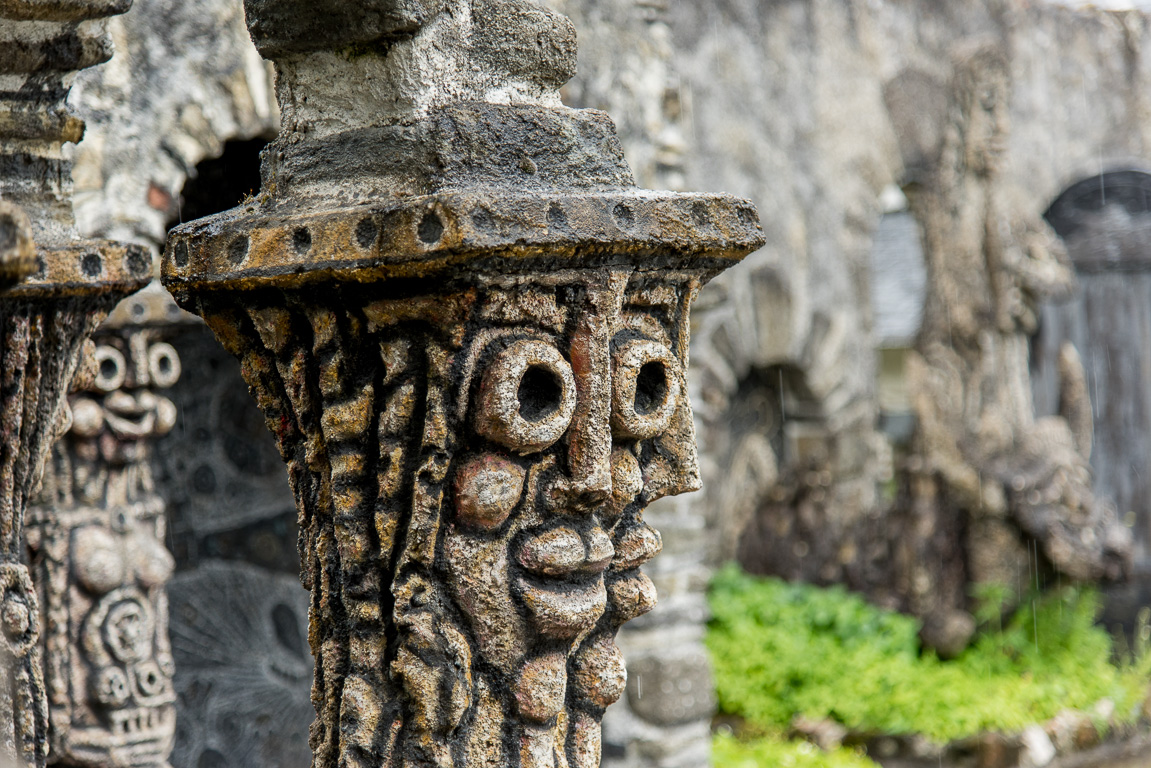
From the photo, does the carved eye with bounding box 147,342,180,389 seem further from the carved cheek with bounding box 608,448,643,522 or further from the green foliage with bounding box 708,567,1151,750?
the green foliage with bounding box 708,567,1151,750

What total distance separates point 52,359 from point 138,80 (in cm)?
131

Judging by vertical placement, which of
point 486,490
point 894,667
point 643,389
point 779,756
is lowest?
point 779,756

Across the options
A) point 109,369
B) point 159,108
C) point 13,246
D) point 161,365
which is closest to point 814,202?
point 159,108

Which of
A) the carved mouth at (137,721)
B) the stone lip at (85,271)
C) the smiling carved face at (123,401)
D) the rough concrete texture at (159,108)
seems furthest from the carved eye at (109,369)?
the stone lip at (85,271)

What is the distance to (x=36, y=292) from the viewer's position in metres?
1.63

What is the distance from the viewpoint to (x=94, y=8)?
159cm

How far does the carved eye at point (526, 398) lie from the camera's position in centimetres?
124

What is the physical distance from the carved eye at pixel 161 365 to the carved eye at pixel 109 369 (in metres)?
0.06

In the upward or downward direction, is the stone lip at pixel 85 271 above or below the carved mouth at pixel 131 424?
above

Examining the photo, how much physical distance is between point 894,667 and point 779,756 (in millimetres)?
738

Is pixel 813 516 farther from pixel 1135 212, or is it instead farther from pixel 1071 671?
pixel 1135 212

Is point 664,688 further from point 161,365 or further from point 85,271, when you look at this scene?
point 85,271

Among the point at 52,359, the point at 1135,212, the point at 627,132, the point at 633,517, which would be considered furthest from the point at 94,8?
the point at 1135,212

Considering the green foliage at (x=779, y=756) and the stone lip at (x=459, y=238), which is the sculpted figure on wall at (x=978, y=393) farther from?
the stone lip at (x=459, y=238)
